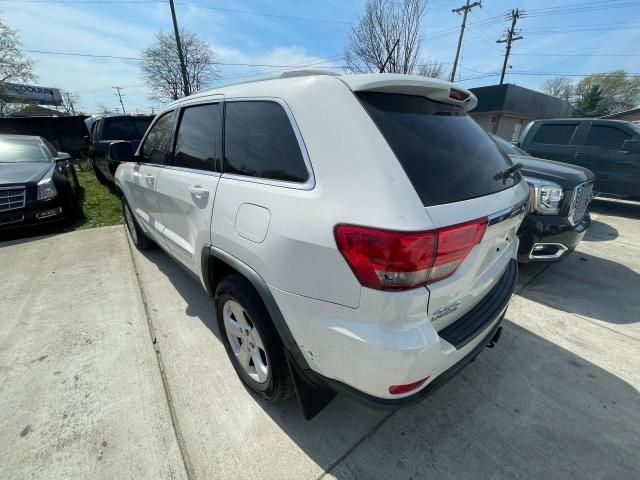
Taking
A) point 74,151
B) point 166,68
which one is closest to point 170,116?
point 74,151

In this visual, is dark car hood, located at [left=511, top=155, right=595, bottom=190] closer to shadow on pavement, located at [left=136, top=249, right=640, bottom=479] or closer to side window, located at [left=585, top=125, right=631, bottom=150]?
shadow on pavement, located at [left=136, top=249, right=640, bottom=479]

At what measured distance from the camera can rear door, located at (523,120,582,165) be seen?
6.32m

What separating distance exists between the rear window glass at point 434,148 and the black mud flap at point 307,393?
1020mm

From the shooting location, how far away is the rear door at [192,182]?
Result: 1945 millimetres

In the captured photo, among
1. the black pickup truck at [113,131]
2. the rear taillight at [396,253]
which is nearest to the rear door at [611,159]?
the rear taillight at [396,253]

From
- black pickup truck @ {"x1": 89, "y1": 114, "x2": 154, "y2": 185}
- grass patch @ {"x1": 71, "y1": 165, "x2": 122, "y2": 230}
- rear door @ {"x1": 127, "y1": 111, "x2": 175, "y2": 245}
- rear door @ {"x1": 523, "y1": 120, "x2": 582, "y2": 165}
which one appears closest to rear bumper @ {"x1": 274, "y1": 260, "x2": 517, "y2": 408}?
rear door @ {"x1": 127, "y1": 111, "x2": 175, "y2": 245}

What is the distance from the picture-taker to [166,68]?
29078mm

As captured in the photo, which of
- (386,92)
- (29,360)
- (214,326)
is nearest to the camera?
(386,92)

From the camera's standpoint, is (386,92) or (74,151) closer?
(386,92)

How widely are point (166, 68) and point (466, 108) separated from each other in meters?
35.2

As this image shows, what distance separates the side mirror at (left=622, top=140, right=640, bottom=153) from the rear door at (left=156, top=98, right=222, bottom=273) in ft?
24.9

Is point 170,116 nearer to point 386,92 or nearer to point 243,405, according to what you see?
point 386,92

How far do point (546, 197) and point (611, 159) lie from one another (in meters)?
4.57

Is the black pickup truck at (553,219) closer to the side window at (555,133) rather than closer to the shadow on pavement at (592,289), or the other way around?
the shadow on pavement at (592,289)
